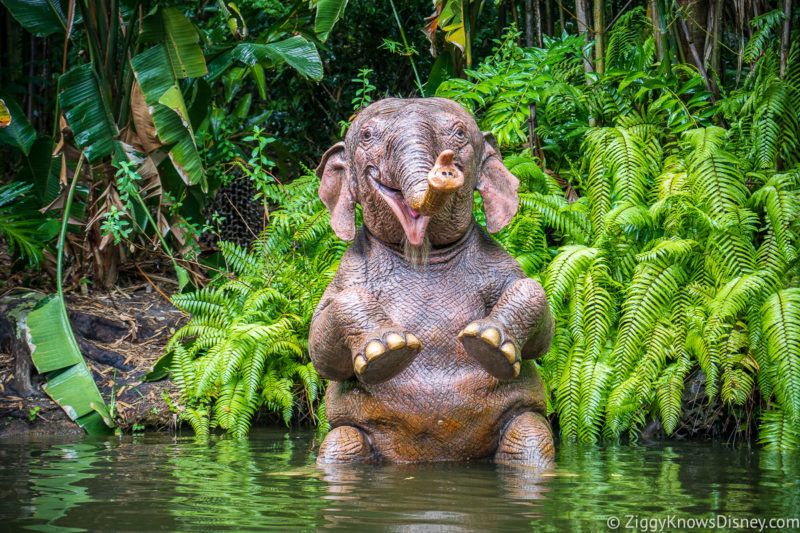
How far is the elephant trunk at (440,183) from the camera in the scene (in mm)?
3453

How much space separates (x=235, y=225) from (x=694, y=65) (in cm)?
505

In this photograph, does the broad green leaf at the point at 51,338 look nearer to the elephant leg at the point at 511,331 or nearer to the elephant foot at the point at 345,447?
the elephant foot at the point at 345,447

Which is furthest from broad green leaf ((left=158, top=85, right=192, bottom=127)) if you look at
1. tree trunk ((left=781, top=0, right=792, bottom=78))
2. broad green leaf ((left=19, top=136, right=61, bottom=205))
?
tree trunk ((left=781, top=0, right=792, bottom=78))

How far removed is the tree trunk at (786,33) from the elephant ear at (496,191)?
3.64 metres

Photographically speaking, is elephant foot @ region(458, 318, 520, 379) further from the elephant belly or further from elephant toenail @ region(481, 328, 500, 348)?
the elephant belly

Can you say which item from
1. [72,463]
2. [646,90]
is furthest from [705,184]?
[72,463]

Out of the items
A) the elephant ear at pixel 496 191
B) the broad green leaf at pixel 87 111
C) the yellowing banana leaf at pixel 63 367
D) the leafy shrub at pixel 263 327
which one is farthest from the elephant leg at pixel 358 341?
the broad green leaf at pixel 87 111

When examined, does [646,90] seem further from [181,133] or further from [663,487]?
[663,487]

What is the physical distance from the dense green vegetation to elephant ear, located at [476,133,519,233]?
1424mm

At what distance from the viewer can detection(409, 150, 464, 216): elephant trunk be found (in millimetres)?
3453

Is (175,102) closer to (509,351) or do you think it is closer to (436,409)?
(436,409)

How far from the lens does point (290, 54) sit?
6949 mm

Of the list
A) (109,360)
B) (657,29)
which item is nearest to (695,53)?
(657,29)

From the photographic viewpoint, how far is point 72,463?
14.0 ft
